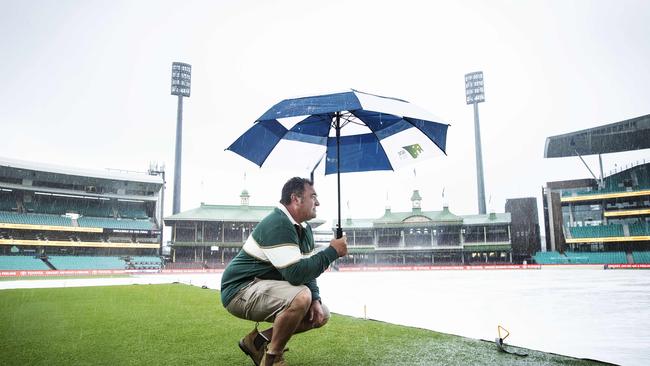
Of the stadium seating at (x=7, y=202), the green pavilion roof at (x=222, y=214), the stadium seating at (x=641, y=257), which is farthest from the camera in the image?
the green pavilion roof at (x=222, y=214)

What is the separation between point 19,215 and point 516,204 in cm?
6511

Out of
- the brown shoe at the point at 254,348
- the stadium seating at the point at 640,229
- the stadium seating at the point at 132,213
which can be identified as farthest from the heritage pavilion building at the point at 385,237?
the brown shoe at the point at 254,348

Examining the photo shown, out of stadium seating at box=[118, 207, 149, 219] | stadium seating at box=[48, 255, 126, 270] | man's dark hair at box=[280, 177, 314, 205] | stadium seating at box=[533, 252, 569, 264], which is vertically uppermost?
stadium seating at box=[118, 207, 149, 219]

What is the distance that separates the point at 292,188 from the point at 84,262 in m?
50.3

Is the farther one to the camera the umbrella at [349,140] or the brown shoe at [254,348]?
the umbrella at [349,140]

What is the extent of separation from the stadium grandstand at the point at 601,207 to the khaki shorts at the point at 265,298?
52705 mm

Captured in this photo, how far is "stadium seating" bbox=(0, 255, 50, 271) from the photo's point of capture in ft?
134

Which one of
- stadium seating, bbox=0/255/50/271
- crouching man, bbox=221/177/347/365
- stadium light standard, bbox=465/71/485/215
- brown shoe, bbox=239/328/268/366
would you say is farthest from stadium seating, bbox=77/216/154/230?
crouching man, bbox=221/177/347/365

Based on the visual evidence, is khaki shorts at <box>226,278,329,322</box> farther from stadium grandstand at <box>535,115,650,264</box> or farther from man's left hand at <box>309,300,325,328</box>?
stadium grandstand at <box>535,115,650,264</box>

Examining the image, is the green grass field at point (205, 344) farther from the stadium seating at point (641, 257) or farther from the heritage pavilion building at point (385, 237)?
the stadium seating at point (641, 257)

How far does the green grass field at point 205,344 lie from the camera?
4250mm

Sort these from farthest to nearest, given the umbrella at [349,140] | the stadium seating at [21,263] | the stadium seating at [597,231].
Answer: the stadium seating at [597,231] < the stadium seating at [21,263] < the umbrella at [349,140]

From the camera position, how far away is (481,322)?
295 inches

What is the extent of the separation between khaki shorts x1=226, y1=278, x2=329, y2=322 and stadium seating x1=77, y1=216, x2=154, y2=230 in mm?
55611
